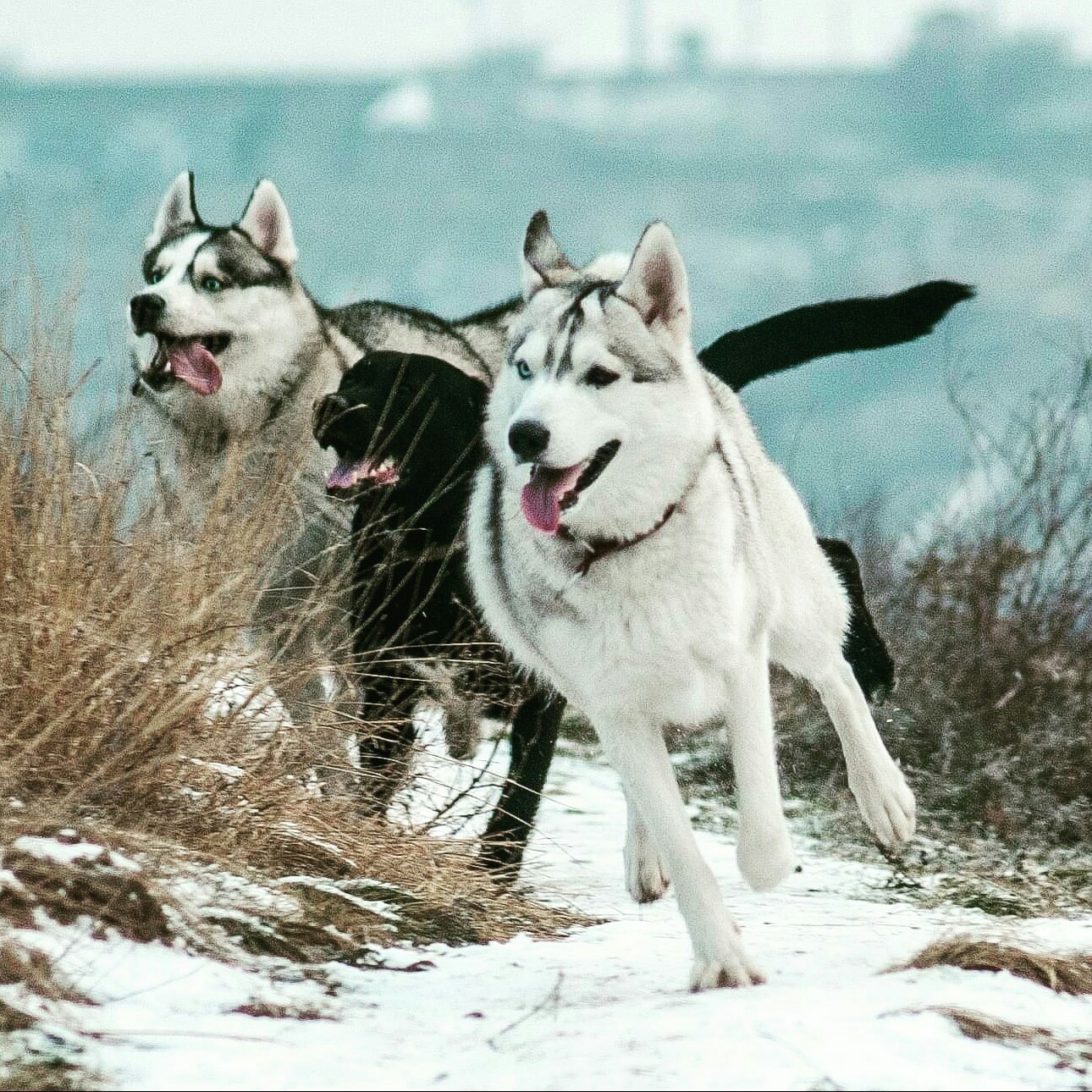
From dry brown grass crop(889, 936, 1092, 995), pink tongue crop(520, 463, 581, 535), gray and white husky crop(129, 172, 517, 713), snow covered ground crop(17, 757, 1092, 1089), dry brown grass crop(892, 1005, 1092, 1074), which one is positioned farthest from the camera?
gray and white husky crop(129, 172, 517, 713)

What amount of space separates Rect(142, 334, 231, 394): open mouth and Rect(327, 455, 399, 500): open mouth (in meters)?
1.13

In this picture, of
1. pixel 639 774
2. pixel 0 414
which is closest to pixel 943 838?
pixel 639 774

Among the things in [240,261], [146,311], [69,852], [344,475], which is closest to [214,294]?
[240,261]

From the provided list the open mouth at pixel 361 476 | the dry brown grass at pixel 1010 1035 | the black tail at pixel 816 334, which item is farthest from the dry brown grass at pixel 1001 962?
the open mouth at pixel 361 476

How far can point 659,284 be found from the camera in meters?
3.98

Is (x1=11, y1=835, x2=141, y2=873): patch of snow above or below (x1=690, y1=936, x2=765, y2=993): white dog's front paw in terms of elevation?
above

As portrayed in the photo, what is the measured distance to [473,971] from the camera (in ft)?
12.3

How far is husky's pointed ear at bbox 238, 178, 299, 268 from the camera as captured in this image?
20.4 feet

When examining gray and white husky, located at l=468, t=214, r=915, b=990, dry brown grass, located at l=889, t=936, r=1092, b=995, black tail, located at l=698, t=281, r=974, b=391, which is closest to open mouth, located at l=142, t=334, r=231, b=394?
black tail, located at l=698, t=281, r=974, b=391

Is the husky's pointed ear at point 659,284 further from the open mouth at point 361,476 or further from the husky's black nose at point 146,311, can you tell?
the husky's black nose at point 146,311

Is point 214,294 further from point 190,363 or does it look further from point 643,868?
point 643,868

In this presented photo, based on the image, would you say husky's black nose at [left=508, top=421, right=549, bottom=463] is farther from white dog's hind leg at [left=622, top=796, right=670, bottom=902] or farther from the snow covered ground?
white dog's hind leg at [left=622, top=796, right=670, bottom=902]

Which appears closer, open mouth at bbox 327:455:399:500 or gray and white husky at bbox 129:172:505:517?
open mouth at bbox 327:455:399:500

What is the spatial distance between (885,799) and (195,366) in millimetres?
2994
